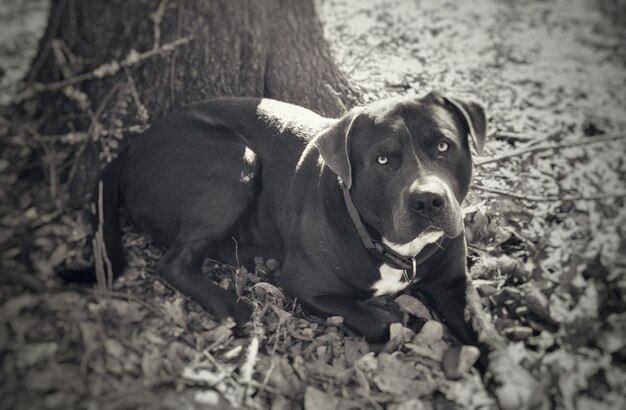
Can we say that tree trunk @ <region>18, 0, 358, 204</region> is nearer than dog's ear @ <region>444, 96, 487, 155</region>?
No

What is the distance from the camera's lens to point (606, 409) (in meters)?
2.67

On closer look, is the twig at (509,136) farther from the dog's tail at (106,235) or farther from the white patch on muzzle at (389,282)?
the dog's tail at (106,235)

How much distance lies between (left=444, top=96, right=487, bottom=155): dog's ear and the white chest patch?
605 mm

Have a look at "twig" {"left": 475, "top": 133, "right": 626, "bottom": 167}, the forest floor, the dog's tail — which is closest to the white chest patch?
A: the forest floor

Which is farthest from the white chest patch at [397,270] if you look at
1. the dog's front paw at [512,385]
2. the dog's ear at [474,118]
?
the dog's front paw at [512,385]

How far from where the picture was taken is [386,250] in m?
3.44

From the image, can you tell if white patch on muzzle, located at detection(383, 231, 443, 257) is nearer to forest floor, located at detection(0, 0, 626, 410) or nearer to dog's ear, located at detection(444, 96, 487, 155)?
forest floor, located at detection(0, 0, 626, 410)

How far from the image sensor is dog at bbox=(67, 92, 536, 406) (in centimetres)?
331

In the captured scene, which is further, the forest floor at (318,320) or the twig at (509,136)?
the twig at (509,136)

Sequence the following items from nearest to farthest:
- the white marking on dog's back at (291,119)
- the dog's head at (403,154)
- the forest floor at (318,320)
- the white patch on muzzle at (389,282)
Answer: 1. the forest floor at (318,320)
2. the dog's head at (403,154)
3. the white patch on muzzle at (389,282)
4. the white marking on dog's back at (291,119)

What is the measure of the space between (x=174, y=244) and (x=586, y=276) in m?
2.64

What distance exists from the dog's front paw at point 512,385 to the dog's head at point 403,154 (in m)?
0.74

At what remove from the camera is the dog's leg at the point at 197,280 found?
3605 mm

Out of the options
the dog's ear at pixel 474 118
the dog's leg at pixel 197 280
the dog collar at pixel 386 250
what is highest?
the dog's ear at pixel 474 118
